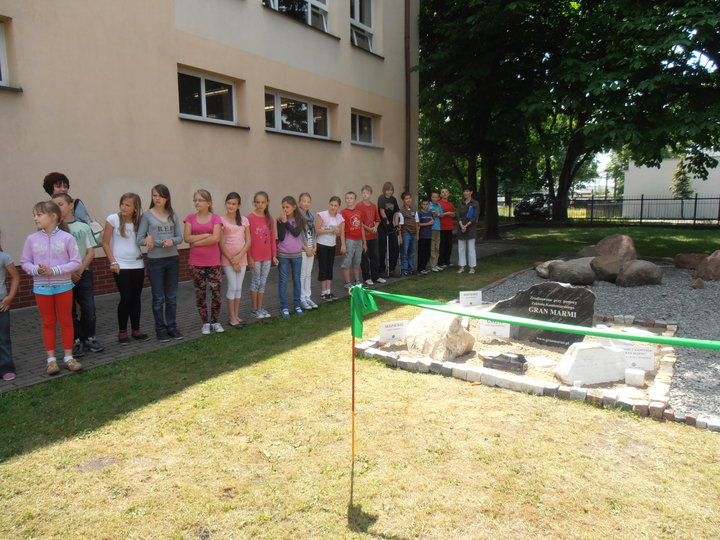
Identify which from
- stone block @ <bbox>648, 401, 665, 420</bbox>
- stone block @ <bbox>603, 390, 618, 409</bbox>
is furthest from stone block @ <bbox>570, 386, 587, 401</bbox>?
stone block @ <bbox>648, 401, 665, 420</bbox>

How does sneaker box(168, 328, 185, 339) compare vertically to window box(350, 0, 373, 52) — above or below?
below

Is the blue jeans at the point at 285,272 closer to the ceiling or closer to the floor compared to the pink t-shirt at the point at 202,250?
closer to the floor

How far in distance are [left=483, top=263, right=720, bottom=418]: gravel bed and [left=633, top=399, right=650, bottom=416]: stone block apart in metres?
0.34

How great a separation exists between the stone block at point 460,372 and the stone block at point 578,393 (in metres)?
0.98

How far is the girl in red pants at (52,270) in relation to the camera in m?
4.88

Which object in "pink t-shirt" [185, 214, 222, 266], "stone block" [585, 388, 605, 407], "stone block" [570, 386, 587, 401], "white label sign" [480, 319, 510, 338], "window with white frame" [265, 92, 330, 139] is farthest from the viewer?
"window with white frame" [265, 92, 330, 139]

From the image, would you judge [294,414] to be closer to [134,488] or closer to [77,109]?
[134,488]

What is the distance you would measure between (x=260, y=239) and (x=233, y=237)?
1.54ft

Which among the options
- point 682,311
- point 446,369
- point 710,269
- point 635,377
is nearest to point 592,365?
point 635,377

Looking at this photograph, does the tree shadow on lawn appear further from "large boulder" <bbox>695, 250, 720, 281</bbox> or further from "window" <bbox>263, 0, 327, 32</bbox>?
"window" <bbox>263, 0, 327, 32</bbox>

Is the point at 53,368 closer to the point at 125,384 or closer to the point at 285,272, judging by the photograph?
the point at 125,384

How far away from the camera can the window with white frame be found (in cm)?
1220

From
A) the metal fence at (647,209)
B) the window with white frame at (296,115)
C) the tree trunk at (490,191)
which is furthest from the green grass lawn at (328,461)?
the metal fence at (647,209)

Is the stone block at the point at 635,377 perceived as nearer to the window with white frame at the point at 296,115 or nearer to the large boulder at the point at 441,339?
the large boulder at the point at 441,339
